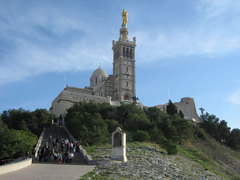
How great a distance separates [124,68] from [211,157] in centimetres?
3575

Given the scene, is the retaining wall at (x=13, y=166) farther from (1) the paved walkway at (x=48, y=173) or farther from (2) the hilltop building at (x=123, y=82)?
(2) the hilltop building at (x=123, y=82)

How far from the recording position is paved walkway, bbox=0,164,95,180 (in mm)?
13506

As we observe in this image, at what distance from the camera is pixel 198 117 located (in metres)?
61.5

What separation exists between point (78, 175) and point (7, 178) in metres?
3.25

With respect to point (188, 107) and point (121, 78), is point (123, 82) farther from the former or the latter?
point (188, 107)

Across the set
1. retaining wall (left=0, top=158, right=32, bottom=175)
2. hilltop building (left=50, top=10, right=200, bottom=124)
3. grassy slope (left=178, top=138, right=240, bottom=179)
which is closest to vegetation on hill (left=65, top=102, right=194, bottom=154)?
grassy slope (left=178, top=138, right=240, bottom=179)

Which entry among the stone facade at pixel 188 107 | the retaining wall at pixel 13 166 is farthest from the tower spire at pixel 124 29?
the retaining wall at pixel 13 166

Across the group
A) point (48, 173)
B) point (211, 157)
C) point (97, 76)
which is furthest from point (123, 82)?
point (48, 173)

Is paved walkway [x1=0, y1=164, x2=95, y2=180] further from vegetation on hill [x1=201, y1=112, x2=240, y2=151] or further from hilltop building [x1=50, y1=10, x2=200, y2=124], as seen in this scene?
hilltop building [x1=50, y1=10, x2=200, y2=124]

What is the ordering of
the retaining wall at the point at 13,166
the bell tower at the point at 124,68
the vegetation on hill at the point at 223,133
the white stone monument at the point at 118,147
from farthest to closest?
the bell tower at the point at 124,68 → the vegetation on hill at the point at 223,133 → the white stone monument at the point at 118,147 → the retaining wall at the point at 13,166

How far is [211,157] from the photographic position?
3525 cm

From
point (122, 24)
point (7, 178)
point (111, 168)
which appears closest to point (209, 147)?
point (111, 168)

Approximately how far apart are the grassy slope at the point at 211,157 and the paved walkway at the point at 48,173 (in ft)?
51.4

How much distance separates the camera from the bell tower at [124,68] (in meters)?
64.7
